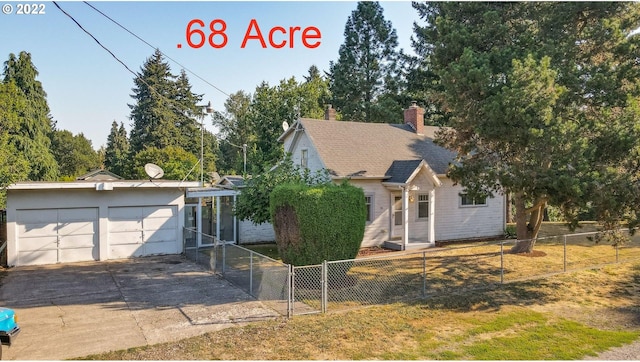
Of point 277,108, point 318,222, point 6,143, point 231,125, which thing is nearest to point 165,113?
point 231,125

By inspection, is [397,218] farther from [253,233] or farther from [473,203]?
[253,233]

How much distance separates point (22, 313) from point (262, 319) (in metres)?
5.65

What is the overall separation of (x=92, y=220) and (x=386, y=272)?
1178 centimetres

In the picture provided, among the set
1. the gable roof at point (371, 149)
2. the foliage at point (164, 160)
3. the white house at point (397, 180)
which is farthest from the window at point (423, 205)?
the foliage at point (164, 160)

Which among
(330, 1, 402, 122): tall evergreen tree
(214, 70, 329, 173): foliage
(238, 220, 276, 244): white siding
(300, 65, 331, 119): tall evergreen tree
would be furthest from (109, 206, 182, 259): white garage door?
(330, 1, 402, 122): tall evergreen tree

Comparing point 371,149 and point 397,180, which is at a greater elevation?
point 371,149

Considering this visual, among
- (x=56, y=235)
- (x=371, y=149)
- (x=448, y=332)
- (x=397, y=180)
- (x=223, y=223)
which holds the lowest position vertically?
(x=448, y=332)

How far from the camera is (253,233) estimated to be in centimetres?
2059

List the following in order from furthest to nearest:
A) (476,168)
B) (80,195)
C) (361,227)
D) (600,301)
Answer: (80,195) → (476,168) → (361,227) → (600,301)

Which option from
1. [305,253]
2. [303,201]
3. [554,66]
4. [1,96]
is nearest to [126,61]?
[1,96]

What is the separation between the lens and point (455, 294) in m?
11.1

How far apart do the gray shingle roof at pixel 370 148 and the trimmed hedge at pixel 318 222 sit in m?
5.72

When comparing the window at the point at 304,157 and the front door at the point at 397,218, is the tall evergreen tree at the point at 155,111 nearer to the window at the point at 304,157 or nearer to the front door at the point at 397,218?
the window at the point at 304,157

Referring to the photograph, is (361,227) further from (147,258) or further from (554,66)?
(147,258)
